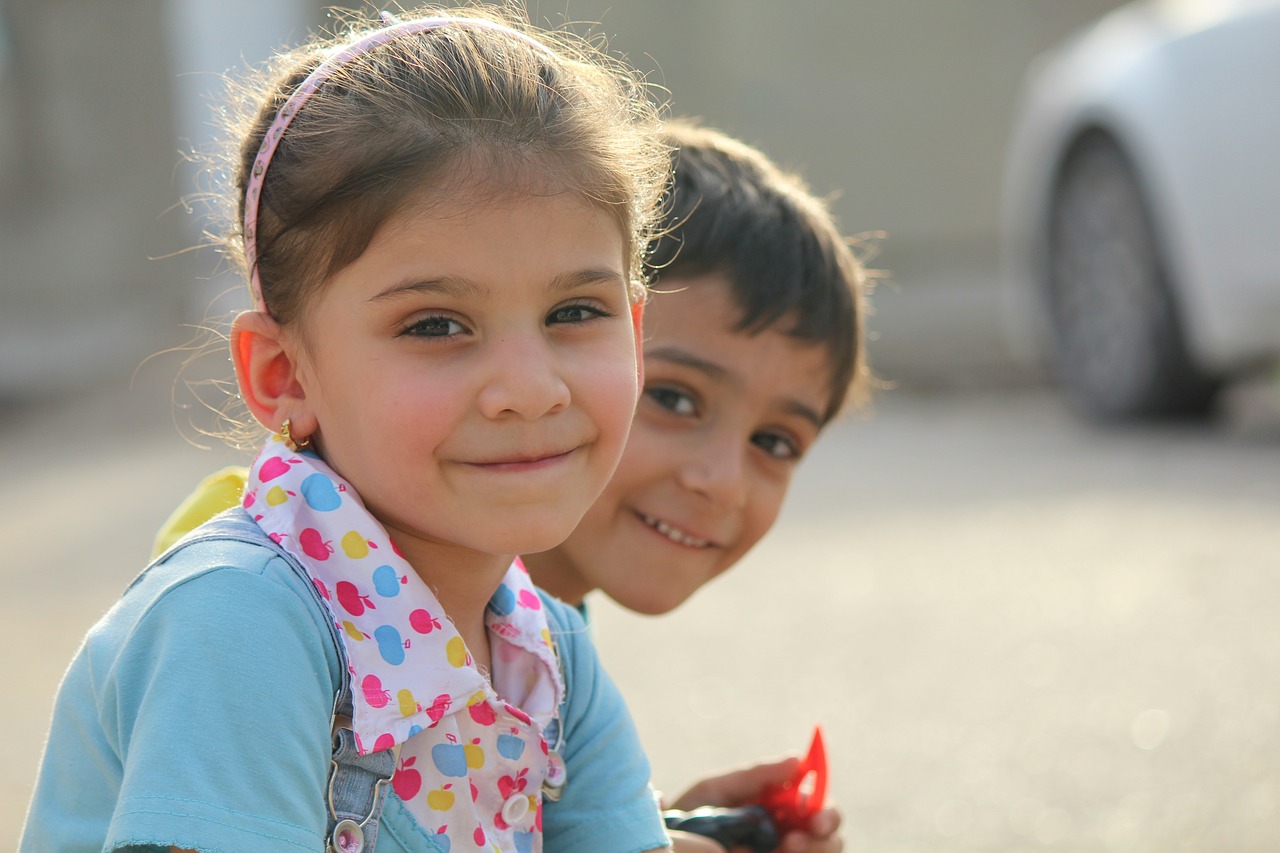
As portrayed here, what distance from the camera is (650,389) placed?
232 centimetres

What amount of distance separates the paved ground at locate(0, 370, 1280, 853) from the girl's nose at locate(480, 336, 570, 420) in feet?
5.50

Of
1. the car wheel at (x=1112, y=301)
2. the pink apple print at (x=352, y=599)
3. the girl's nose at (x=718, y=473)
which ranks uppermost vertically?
the car wheel at (x=1112, y=301)

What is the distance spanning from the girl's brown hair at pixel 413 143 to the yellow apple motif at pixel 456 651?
35cm

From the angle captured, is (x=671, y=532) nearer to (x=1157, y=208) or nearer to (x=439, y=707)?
(x=439, y=707)

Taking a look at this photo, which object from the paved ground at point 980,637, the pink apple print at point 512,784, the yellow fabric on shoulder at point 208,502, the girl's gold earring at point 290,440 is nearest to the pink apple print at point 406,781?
the pink apple print at point 512,784

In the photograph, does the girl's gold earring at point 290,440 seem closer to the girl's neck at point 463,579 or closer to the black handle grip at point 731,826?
the girl's neck at point 463,579

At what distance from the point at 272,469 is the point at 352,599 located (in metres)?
0.16

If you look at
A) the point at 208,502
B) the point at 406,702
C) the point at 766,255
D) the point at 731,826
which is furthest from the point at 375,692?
the point at 766,255

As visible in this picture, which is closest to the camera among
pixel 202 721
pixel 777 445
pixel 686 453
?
pixel 202 721

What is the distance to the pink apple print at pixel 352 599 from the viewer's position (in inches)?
59.3

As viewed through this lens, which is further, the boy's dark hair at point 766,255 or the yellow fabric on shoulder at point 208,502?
the boy's dark hair at point 766,255

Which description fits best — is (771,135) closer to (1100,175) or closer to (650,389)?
Result: (1100,175)

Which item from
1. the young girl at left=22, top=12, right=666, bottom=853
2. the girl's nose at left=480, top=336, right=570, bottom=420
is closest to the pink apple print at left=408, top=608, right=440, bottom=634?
the young girl at left=22, top=12, right=666, bottom=853

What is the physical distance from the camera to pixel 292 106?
5.19 feet
